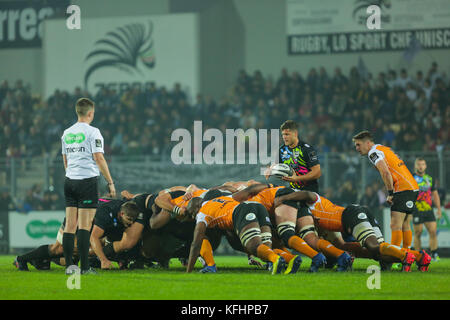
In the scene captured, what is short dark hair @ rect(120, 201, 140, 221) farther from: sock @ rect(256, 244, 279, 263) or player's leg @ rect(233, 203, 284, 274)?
sock @ rect(256, 244, 279, 263)

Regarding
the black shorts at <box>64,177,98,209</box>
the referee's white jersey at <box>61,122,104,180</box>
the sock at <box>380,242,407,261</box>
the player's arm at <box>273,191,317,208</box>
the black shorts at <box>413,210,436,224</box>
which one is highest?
the referee's white jersey at <box>61,122,104,180</box>

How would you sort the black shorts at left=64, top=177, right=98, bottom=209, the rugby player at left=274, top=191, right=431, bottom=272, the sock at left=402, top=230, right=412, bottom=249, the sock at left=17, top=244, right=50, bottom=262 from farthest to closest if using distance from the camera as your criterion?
the sock at left=402, top=230, right=412, bottom=249 → the sock at left=17, top=244, right=50, bottom=262 → the rugby player at left=274, top=191, right=431, bottom=272 → the black shorts at left=64, top=177, right=98, bottom=209

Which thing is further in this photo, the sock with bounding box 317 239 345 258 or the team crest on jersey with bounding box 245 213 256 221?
the sock with bounding box 317 239 345 258

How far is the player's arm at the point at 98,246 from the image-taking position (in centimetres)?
1038

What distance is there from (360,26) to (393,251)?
47.9 feet

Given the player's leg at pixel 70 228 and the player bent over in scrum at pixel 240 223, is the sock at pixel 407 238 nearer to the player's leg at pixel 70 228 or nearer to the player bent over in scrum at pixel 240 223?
the player bent over in scrum at pixel 240 223

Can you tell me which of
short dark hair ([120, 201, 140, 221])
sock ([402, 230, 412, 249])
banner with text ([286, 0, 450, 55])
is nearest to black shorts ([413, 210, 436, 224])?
sock ([402, 230, 412, 249])

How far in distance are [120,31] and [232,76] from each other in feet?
13.6

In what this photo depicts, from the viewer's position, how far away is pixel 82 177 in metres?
9.02

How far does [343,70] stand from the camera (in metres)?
24.1

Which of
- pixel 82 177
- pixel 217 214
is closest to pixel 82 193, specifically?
pixel 82 177

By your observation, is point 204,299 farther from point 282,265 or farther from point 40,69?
point 40,69

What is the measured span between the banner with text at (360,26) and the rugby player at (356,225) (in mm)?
13547

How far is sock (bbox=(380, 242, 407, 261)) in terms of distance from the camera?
380 inches
